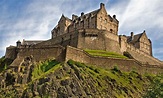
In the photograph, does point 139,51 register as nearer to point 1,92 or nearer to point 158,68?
point 158,68

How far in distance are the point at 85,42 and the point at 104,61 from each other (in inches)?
381

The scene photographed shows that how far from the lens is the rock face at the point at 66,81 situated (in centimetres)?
5841

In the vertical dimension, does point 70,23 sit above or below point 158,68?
above

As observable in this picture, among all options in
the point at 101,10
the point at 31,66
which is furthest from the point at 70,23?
the point at 31,66

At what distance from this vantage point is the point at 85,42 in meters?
80.1

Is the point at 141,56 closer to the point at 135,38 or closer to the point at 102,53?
the point at 135,38

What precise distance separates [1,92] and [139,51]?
4535cm

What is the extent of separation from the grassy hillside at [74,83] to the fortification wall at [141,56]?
19965mm

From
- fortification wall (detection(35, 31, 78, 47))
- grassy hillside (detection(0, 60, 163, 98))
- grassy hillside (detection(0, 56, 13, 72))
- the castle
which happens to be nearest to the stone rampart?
the castle

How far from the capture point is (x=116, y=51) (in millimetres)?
83562

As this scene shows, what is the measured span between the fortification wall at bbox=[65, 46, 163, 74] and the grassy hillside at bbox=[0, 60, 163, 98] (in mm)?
2451

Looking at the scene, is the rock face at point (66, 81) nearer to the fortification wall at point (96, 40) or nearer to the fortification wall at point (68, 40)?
the fortification wall at point (96, 40)

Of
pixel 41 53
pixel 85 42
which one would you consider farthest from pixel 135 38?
pixel 41 53

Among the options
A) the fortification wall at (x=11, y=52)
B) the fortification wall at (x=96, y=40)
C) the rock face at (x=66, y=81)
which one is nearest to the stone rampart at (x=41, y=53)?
the rock face at (x=66, y=81)
